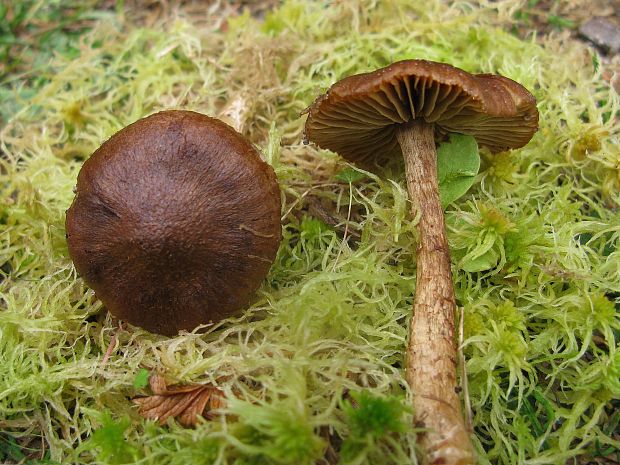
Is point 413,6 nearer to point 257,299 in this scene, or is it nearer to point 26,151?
point 257,299

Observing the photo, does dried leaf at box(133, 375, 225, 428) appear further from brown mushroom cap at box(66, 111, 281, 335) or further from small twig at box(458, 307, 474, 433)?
small twig at box(458, 307, 474, 433)

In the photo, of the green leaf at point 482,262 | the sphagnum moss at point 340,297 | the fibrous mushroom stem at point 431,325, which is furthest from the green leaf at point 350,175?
the green leaf at point 482,262

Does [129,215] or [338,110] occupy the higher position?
[338,110]

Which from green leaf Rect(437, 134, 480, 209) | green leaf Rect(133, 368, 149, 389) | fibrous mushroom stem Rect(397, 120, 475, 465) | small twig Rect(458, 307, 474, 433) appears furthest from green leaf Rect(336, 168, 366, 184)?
green leaf Rect(133, 368, 149, 389)

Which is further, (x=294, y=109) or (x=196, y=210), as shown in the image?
(x=294, y=109)

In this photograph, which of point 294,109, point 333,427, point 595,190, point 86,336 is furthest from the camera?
point 294,109

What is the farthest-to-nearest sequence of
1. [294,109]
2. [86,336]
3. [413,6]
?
1. [413,6]
2. [294,109]
3. [86,336]

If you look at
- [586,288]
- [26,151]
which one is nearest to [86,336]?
[26,151]

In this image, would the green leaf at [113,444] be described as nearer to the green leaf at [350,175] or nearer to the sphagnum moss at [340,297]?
the sphagnum moss at [340,297]
